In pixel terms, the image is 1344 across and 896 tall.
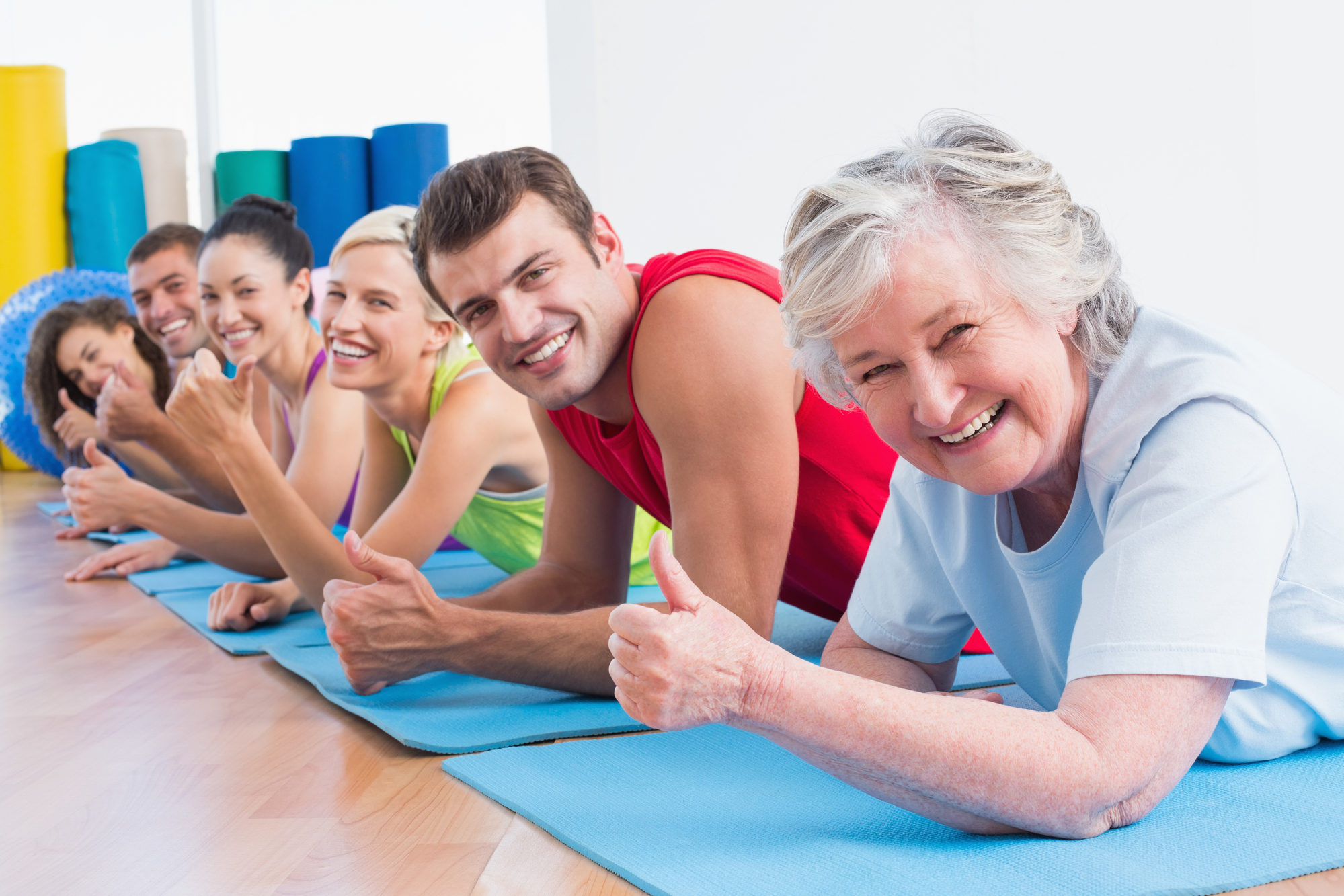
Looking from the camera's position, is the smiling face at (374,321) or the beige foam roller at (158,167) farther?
the beige foam roller at (158,167)

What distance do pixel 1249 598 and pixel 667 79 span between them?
3.61 m

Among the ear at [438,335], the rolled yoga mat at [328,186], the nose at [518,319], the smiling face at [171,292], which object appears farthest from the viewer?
the rolled yoga mat at [328,186]

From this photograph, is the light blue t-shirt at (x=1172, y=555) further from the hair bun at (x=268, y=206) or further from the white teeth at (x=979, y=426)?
the hair bun at (x=268, y=206)

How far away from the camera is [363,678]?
1.70 metres

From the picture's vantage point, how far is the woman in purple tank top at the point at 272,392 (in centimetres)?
267

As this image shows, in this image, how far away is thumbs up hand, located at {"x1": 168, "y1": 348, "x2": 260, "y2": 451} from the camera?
6.68 ft

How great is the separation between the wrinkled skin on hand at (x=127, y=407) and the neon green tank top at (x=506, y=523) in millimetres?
920

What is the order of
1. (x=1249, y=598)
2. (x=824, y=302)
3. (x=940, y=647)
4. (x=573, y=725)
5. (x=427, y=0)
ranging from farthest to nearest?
1. (x=427, y=0)
2. (x=573, y=725)
3. (x=940, y=647)
4. (x=824, y=302)
5. (x=1249, y=598)

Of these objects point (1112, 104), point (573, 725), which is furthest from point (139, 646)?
point (1112, 104)

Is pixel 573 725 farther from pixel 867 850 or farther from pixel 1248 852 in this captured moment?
pixel 1248 852

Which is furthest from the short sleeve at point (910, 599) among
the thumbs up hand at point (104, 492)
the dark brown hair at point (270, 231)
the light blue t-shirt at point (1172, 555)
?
the dark brown hair at point (270, 231)

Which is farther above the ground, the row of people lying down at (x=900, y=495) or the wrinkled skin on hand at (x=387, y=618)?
the row of people lying down at (x=900, y=495)

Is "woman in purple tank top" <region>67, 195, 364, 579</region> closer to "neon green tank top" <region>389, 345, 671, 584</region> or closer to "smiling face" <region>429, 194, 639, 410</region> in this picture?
"neon green tank top" <region>389, 345, 671, 584</region>

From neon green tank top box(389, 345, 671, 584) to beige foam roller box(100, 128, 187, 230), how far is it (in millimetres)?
4372
